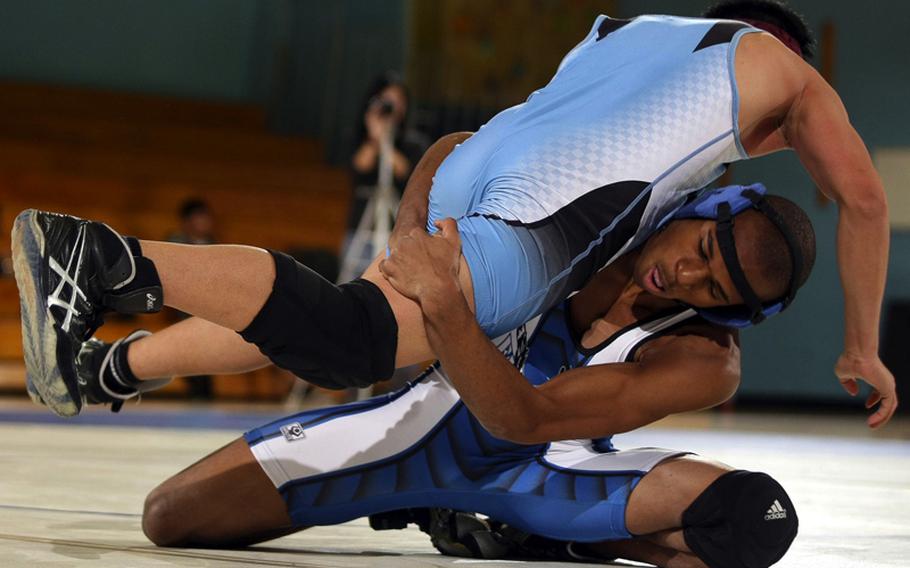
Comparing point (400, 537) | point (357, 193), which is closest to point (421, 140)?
point (357, 193)

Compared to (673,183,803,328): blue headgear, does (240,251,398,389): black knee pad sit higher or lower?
lower

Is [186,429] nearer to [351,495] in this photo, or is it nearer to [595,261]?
[351,495]

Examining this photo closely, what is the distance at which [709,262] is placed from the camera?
1.80 meters

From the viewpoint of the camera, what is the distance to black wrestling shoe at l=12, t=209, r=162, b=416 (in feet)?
5.08

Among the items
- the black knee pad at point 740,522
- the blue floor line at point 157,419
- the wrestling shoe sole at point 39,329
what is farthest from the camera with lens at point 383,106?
the wrestling shoe sole at point 39,329

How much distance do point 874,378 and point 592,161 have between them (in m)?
0.56

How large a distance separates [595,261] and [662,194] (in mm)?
134

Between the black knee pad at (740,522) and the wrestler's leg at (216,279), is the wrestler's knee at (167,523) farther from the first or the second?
the black knee pad at (740,522)

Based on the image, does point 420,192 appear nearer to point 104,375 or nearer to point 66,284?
point 104,375

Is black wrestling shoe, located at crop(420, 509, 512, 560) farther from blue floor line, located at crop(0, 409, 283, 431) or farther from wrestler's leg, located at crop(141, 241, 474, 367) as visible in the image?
blue floor line, located at crop(0, 409, 283, 431)

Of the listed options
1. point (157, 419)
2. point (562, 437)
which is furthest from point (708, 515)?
point (157, 419)

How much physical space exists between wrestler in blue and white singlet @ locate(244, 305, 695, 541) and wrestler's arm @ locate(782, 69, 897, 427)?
0.80ft

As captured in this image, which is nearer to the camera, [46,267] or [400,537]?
[46,267]

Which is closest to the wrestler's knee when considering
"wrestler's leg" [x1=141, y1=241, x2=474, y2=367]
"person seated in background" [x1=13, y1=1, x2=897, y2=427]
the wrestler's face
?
"person seated in background" [x1=13, y1=1, x2=897, y2=427]
